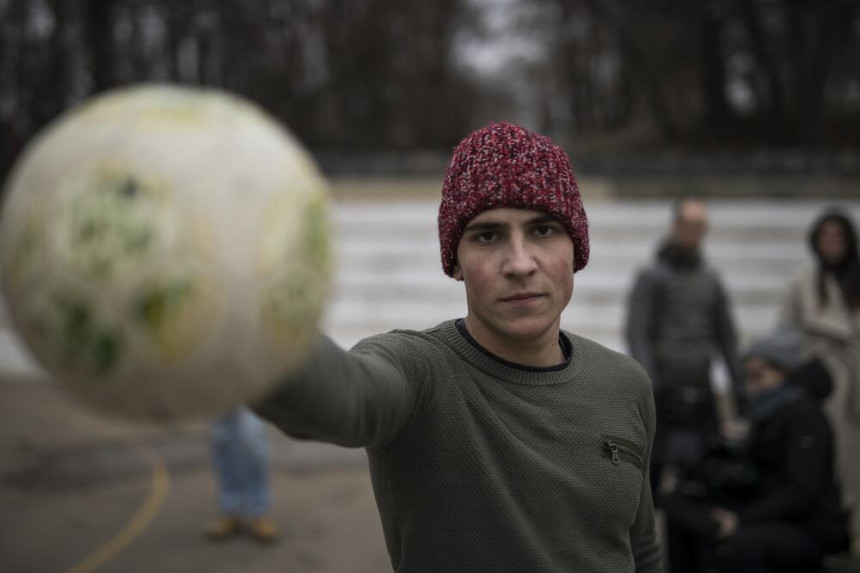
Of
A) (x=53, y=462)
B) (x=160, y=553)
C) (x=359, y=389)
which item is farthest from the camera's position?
(x=53, y=462)

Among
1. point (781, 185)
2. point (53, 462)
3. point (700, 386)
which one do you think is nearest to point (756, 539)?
point (700, 386)

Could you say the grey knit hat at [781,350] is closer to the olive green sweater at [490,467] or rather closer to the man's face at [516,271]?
the olive green sweater at [490,467]

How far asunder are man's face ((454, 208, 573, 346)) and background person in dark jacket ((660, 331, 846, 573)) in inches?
91.6

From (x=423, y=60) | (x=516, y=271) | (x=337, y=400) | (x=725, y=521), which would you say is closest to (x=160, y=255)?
(x=337, y=400)

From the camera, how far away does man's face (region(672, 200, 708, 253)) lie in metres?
3.91

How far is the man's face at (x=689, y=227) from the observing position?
3.91 metres

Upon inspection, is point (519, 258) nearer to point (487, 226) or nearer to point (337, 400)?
point (487, 226)

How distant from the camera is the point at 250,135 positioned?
31.9 inches

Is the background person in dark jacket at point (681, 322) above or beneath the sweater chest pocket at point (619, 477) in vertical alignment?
beneath

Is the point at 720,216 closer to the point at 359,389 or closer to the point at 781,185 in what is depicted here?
the point at 781,185

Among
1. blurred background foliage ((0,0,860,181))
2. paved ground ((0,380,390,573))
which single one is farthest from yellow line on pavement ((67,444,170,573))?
blurred background foliage ((0,0,860,181))

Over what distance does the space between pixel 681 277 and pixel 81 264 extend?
12.0 ft

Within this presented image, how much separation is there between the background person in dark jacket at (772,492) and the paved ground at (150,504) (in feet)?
5.61

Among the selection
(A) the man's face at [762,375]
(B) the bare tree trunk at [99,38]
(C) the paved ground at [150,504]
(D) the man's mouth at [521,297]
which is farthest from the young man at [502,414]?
(B) the bare tree trunk at [99,38]
